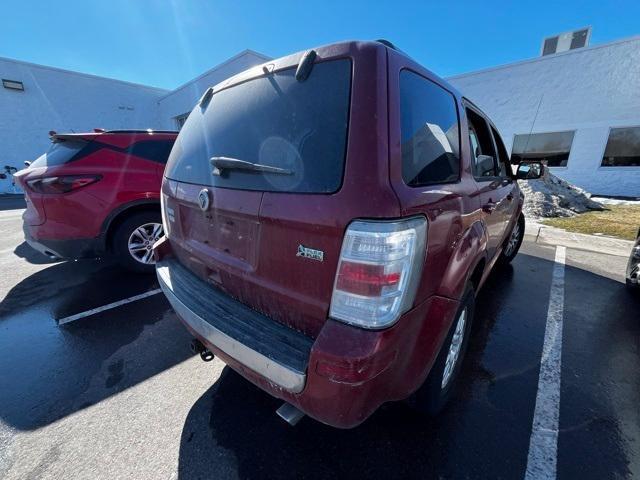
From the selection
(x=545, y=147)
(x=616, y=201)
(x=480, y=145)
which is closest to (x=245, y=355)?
(x=480, y=145)

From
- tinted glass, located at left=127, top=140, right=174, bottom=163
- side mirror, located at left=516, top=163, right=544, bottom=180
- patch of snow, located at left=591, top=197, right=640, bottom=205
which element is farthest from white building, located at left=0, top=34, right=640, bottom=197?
tinted glass, located at left=127, top=140, right=174, bottom=163

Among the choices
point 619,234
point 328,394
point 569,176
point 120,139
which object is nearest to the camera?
point 328,394

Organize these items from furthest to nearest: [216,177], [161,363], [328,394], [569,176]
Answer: [569,176] < [161,363] < [216,177] < [328,394]

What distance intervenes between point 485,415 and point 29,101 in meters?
24.6

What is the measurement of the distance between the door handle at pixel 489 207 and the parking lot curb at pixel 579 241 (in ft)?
16.4

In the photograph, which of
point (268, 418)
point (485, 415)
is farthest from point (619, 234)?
point (268, 418)

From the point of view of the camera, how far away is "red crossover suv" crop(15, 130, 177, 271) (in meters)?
3.36

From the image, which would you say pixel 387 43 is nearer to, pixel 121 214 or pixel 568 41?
pixel 121 214

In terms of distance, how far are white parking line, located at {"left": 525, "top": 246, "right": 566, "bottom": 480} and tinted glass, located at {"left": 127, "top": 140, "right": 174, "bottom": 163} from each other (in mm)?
4701

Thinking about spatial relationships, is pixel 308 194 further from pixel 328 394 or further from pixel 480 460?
pixel 480 460

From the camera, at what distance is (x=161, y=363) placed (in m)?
2.47

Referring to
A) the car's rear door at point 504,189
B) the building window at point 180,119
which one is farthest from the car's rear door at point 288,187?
the building window at point 180,119

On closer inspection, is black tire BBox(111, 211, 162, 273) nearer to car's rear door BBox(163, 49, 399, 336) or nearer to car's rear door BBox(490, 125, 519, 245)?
car's rear door BBox(163, 49, 399, 336)

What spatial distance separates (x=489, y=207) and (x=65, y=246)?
4464 mm
